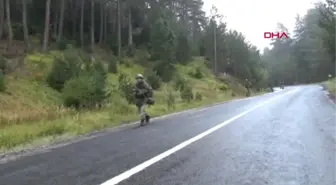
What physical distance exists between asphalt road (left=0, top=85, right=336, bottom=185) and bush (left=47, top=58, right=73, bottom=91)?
18.5m

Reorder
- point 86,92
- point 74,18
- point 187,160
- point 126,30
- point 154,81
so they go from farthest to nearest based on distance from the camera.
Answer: point 126,30, point 74,18, point 154,81, point 86,92, point 187,160

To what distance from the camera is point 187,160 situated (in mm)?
7594

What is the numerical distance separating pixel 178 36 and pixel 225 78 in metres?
11.7

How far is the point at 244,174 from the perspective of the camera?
21.2 ft

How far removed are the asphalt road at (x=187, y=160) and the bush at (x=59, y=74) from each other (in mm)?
18481

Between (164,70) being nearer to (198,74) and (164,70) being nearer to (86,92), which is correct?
(198,74)

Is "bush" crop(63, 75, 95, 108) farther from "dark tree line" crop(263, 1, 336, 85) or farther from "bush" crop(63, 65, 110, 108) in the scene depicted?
"dark tree line" crop(263, 1, 336, 85)

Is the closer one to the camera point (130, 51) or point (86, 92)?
point (86, 92)

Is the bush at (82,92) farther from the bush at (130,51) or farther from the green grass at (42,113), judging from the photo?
the bush at (130,51)

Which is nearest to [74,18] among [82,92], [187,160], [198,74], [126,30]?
[126,30]

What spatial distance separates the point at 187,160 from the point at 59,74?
2359 centimetres

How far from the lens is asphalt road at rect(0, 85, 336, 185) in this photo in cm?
613

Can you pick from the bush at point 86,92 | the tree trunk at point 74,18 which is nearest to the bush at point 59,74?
the bush at point 86,92

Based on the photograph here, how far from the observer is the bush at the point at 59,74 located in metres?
29.4
